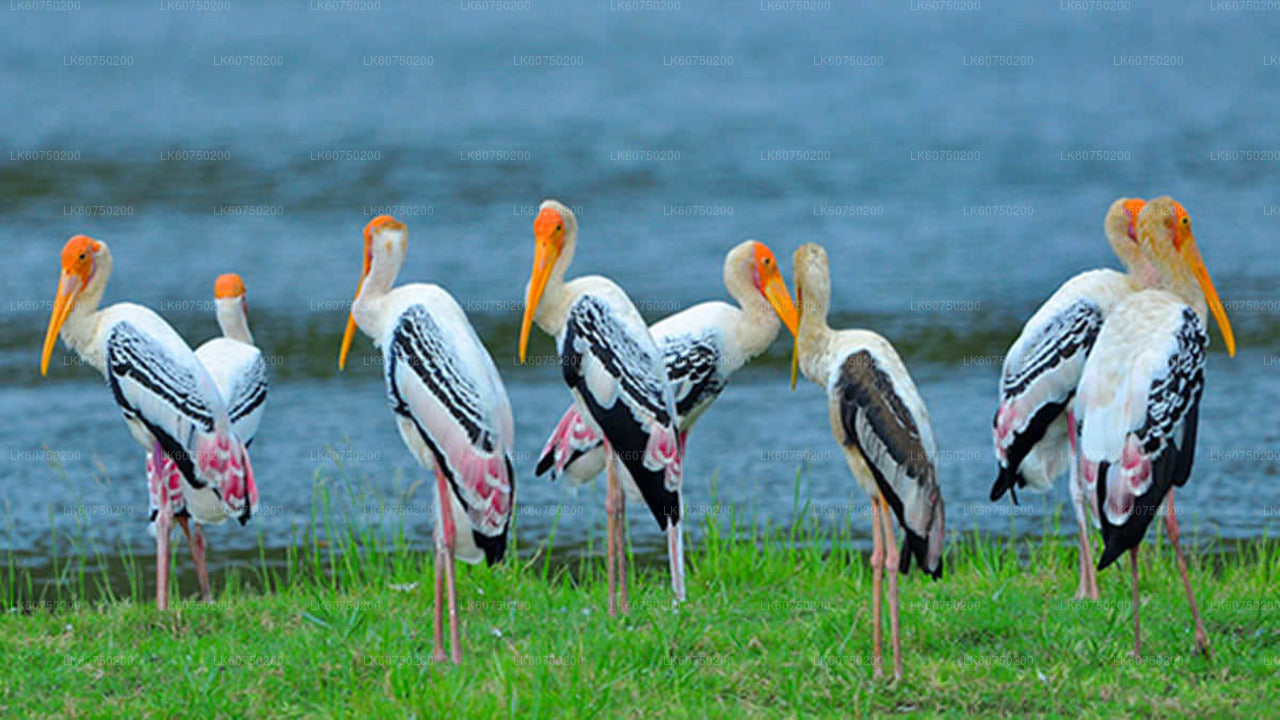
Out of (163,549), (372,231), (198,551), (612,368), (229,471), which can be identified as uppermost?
(372,231)

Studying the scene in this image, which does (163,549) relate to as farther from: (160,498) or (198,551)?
(198,551)

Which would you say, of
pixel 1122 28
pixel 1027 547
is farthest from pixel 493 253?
pixel 1122 28

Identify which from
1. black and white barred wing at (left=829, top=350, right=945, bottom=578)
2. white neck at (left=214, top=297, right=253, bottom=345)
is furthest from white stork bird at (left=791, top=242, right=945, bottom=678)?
white neck at (left=214, top=297, right=253, bottom=345)

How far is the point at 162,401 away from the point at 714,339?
1.98 metres

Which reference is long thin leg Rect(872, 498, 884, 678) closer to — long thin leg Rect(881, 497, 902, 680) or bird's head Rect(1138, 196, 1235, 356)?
long thin leg Rect(881, 497, 902, 680)

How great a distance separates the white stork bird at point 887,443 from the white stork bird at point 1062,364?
56.9 inches

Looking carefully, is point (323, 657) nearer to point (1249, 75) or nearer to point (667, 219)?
point (667, 219)

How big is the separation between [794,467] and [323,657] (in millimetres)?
4343

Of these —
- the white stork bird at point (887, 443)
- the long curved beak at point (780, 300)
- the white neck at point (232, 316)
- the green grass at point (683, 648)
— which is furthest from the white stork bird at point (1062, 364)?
the white neck at point (232, 316)

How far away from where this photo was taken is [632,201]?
55.6 ft

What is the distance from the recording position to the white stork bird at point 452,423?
19.2 feet

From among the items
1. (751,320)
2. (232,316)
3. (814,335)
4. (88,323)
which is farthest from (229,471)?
(814,335)

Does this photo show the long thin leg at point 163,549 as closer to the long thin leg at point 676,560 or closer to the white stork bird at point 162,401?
the white stork bird at point 162,401

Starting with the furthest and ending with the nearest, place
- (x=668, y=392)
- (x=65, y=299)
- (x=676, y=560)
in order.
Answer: (x=65, y=299), (x=676, y=560), (x=668, y=392)
